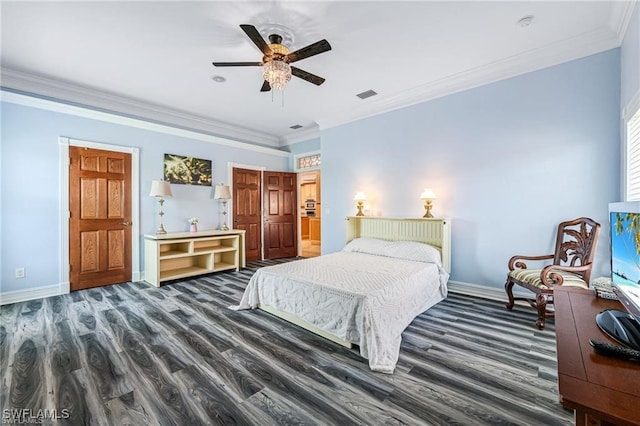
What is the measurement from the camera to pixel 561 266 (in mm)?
2590

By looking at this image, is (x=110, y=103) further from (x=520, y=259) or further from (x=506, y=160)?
(x=520, y=259)

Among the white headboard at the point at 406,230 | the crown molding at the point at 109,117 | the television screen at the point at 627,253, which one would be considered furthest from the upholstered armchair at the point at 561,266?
the crown molding at the point at 109,117

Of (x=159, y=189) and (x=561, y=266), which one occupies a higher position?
(x=159, y=189)

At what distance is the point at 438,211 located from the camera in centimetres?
390

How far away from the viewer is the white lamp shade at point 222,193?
5.18 m

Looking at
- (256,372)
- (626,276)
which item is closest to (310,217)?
(256,372)

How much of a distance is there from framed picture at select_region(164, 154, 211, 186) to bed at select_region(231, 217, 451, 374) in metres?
2.86

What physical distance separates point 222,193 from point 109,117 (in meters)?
2.05

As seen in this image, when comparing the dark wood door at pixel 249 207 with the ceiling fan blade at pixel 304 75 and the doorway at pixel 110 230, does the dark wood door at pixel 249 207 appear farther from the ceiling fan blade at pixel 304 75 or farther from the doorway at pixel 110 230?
the ceiling fan blade at pixel 304 75

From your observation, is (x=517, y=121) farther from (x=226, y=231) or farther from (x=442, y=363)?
(x=226, y=231)

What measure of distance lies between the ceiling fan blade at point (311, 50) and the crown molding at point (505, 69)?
6.91 ft

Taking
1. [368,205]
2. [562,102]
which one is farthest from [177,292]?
[562,102]

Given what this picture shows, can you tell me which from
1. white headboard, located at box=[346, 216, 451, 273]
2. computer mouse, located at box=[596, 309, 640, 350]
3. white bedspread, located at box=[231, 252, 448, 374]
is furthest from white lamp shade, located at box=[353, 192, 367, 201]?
computer mouse, located at box=[596, 309, 640, 350]

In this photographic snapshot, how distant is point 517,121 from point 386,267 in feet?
7.86
